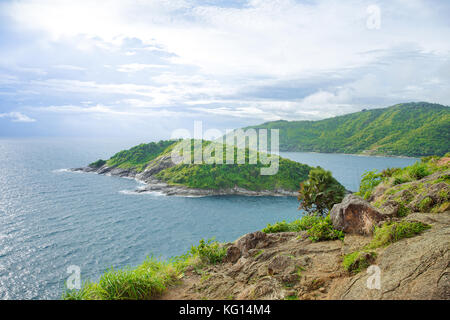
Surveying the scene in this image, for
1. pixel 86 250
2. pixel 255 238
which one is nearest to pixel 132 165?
pixel 86 250

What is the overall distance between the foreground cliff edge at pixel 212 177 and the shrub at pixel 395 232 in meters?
77.6

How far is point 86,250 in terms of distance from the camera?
42125 millimetres

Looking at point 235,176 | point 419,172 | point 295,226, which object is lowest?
point 235,176

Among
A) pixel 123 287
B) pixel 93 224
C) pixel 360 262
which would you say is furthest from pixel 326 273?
pixel 93 224

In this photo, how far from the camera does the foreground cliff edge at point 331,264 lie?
6086mm

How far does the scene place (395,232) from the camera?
7781 millimetres

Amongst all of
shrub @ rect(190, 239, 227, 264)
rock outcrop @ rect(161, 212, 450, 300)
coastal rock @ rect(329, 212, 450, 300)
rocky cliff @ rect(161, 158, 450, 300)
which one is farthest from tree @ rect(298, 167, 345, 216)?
coastal rock @ rect(329, 212, 450, 300)

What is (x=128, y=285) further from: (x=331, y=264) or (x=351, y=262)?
(x=351, y=262)

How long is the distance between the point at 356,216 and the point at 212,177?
82752mm

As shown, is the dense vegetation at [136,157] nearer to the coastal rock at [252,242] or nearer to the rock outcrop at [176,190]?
the rock outcrop at [176,190]

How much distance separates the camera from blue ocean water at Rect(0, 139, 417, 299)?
3631cm

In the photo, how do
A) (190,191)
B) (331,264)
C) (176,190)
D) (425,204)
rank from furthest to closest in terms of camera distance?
1. (190,191)
2. (176,190)
3. (425,204)
4. (331,264)
